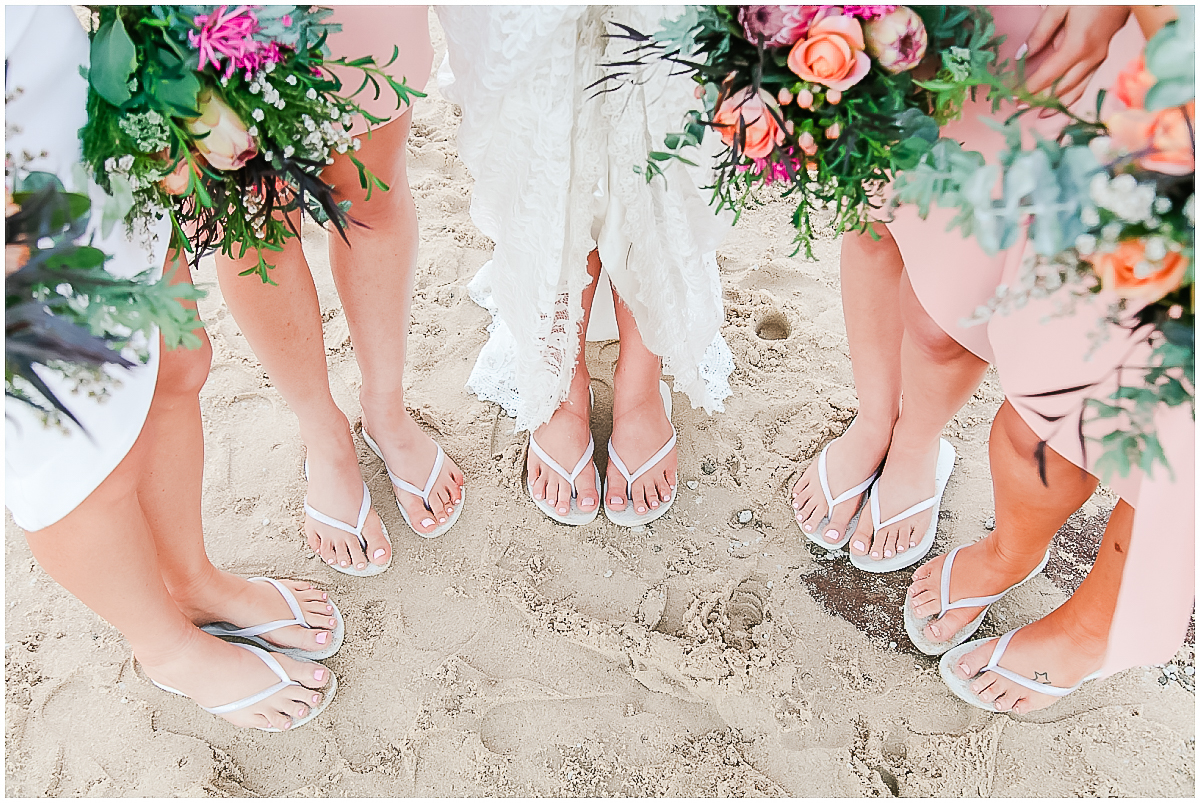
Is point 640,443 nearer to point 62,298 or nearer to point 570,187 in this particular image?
point 570,187

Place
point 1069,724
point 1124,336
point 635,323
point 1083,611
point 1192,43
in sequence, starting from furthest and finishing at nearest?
1. point 635,323
2. point 1069,724
3. point 1083,611
4. point 1124,336
5. point 1192,43

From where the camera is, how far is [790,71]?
1.13 meters

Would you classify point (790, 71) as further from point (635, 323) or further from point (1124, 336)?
point (635, 323)

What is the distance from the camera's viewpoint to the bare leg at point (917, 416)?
1.59 m

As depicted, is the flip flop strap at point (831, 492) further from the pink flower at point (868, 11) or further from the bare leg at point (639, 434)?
the pink flower at point (868, 11)

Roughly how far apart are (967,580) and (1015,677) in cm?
22

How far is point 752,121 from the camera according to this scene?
45.3 inches

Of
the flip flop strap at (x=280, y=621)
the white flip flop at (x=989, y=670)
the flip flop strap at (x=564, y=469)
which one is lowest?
the white flip flop at (x=989, y=670)

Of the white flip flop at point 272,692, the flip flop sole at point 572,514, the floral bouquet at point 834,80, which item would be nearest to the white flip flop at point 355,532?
the white flip flop at point 272,692

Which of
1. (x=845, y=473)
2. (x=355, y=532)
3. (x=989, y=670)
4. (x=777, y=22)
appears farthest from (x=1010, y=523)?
(x=355, y=532)

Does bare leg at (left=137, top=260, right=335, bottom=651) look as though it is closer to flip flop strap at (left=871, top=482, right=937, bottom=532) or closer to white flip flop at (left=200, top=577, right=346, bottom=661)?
white flip flop at (left=200, top=577, right=346, bottom=661)

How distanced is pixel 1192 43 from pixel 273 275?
4.93 feet

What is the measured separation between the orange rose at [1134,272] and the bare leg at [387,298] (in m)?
1.17

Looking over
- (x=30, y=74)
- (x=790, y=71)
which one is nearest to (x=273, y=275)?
(x=30, y=74)
